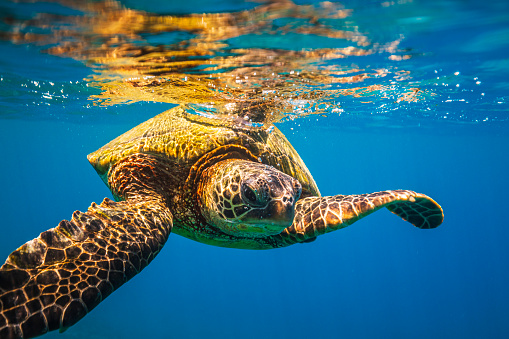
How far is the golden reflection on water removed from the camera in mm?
4907

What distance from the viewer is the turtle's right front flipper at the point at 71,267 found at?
2139 mm

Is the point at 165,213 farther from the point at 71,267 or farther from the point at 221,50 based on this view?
the point at 221,50

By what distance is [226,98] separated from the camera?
9.05 m

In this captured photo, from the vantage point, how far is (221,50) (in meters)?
6.23

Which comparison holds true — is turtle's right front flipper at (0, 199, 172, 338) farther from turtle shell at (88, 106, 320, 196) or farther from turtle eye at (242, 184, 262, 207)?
turtle shell at (88, 106, 320, 196)

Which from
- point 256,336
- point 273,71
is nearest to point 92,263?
point 273,71

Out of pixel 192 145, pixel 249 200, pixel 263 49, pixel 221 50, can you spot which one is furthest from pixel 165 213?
pixel 263 49

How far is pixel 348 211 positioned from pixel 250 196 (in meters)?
1.32

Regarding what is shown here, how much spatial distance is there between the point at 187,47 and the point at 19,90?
10.3 m

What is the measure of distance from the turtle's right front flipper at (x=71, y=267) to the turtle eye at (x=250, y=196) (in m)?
1.08

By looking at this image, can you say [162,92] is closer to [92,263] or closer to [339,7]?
[339,7]

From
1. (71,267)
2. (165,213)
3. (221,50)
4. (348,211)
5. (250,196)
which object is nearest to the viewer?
(71,267)

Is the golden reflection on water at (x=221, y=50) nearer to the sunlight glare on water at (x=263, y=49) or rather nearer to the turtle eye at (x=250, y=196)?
the sunlight glare on water at (x=263, y=49)

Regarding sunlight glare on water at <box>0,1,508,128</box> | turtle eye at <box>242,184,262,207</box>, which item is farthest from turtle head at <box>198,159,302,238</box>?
sunlight glare on water at <box>0,1,508,128</box>
